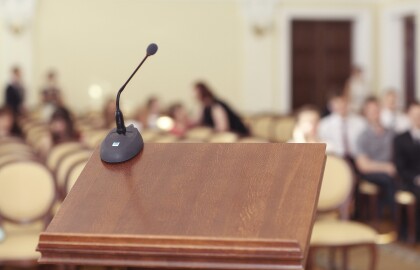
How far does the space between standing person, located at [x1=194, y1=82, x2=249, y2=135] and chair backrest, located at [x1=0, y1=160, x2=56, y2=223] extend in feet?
14.9

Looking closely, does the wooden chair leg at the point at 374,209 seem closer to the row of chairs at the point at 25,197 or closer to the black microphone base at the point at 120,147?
the row of chairs at the point at 25,197

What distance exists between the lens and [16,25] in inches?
647

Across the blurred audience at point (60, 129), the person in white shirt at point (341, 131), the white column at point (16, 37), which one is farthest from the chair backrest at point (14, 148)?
the white column at point (16, 37)

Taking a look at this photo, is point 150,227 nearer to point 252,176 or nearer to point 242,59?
point 252,176

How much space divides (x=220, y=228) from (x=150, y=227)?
17 cm

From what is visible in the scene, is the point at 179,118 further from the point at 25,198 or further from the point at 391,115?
the point at 25,198

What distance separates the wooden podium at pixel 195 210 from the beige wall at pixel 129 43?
14.6m

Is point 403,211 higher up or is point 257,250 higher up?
point 257,250

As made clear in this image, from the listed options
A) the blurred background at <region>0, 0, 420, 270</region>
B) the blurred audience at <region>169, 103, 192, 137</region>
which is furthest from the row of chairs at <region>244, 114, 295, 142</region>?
the blurred background at <region>0, 0, 420, 270</region>

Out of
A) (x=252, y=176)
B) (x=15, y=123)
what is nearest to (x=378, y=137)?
(x=15, y=123)

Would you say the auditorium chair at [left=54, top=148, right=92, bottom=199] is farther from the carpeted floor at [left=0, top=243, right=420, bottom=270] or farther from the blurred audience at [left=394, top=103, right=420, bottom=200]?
the blurred audience at [left=394, top=103, right=420, bottom=200]

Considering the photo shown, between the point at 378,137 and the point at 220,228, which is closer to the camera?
the point at 220,228

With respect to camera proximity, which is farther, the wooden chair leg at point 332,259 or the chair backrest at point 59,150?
the chair backrest at point 59,150

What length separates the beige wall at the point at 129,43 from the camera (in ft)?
55.3
